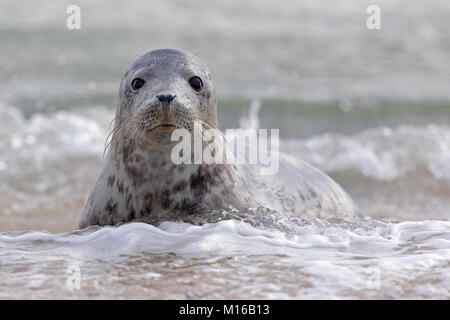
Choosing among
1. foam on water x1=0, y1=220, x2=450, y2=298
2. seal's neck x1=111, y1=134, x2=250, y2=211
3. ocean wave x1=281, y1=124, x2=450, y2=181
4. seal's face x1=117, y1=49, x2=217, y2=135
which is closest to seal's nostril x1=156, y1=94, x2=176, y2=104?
seal's face x1=117, y1=49, x2=217, y2=135

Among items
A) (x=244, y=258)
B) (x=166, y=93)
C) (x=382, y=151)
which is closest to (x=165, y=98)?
(x=166, y=93)

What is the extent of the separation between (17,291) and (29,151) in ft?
18.7

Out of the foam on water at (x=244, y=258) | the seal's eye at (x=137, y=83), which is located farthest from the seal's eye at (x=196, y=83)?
the foam on water at (x=244, y=258)

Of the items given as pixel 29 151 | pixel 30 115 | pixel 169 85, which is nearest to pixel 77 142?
pixel 29 151

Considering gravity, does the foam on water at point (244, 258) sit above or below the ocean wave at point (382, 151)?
below

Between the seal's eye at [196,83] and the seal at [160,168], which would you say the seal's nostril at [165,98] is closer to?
the seal at [160,168]

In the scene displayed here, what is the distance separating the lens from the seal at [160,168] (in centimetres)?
421

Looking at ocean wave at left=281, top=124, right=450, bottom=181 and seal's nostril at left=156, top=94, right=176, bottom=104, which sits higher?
ocean wave at left=281, top=124, right=450, bottom=181

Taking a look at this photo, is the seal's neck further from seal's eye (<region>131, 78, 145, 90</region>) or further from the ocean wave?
the ocean wave

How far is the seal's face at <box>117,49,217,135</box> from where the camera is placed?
12.8 feet

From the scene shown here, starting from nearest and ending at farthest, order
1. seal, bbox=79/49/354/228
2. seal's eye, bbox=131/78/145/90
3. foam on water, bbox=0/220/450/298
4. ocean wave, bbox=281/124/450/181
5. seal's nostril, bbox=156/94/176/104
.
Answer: foam on water, bbox=0/220/450/298 → seal's nostril, bbox=156/94/176/104 → seal, bbox=79/49/354/228 → seal's eye, bbox=131/78/145/90 → ocean wave, bbox=281/124/450/181

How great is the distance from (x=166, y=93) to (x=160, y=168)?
0.52 metres
